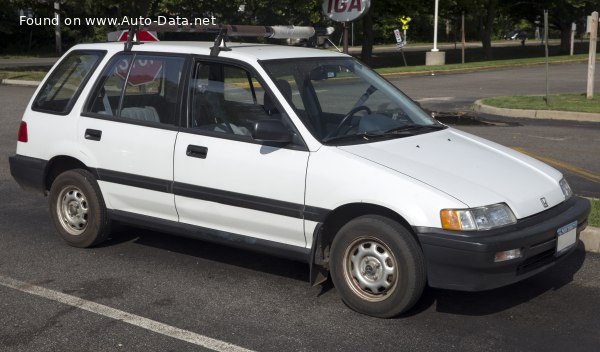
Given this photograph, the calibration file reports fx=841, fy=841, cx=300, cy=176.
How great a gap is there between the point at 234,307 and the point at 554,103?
13799 millimetres

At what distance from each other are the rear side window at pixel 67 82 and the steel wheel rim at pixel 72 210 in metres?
0.65

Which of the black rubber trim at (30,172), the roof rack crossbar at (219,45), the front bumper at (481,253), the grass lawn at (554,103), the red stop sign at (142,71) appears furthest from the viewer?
the grass lawn at (554,103)

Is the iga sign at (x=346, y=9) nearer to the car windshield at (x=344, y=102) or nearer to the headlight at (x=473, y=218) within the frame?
the car windshield at (x=344, y=102)

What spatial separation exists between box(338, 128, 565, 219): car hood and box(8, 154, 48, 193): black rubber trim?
282 centimetres

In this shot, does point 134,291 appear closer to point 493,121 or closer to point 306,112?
point 306,112

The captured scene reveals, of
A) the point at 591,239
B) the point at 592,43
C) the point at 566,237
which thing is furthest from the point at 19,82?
the point at 566,237

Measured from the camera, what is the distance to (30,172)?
693 cm

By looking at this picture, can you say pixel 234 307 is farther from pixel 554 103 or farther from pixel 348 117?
pixel 554 103

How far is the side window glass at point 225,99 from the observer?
5.84 m

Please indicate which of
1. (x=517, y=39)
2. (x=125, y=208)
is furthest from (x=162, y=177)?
(x=517, y=39)

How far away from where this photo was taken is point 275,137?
17.5 feet

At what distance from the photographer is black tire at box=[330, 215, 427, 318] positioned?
4.92 m

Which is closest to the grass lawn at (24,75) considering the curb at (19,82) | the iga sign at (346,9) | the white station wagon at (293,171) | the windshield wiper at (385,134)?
the curb at (19,82)

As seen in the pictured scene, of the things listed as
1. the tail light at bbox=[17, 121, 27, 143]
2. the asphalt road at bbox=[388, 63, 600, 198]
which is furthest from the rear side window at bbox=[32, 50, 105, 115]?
the asphalt road at bbox=[388, 63, 600, 198]
